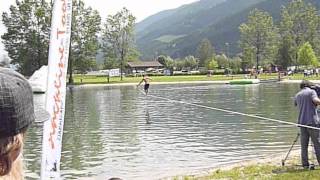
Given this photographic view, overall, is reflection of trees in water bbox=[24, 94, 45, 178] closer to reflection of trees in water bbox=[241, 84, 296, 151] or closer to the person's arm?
the person's arm

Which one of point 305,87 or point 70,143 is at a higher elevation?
point 305,87

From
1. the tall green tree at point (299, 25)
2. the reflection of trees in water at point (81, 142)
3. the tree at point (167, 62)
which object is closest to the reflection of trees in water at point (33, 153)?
the reflection of trees in water at point (81, 142)

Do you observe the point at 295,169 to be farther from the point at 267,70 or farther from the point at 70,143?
the point at 267,70

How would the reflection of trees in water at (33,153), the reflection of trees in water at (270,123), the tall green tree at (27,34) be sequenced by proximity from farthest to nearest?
the tall green tree at (27,34)
the reflection of trees in water at (270,123)
the reflection of trees in water at (33,153)

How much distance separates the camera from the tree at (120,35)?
96875mm

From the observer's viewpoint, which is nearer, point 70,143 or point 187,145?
point 187,145

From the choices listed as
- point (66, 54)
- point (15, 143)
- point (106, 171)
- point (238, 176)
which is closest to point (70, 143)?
point (106, 171)

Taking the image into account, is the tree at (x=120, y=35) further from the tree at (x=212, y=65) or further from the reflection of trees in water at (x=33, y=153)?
the reflection of trees in water at (x=33, y=153)

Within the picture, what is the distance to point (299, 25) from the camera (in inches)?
4589

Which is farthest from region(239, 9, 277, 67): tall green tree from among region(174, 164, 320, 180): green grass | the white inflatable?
region(174, 164, 320, 180): green grass

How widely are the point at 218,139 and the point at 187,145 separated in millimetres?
1520

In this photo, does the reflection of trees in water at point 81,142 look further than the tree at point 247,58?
No

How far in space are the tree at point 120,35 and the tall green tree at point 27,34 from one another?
51.9 ft

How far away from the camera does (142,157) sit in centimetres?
1511
